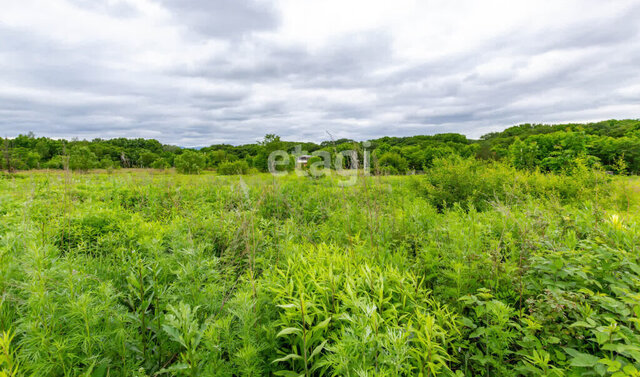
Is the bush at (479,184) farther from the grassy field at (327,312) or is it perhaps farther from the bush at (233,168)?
the bush at (233,168)

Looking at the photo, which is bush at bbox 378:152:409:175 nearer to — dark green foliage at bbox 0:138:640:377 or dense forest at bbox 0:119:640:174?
dense forest at bbox 0:119:640:174

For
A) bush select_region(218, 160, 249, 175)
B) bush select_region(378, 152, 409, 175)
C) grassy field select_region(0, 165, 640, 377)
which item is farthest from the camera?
bush select_region(218, 160, 249, 175)

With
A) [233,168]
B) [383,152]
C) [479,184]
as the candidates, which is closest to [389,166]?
[479,184]

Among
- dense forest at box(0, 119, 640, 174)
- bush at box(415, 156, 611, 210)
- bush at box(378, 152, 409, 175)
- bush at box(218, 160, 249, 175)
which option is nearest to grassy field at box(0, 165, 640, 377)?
bush at box(378, 152, 409, 175)

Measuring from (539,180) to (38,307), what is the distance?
1487 centimetres

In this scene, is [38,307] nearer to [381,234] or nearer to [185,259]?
[185,259]

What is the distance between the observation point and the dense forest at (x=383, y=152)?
11909mm

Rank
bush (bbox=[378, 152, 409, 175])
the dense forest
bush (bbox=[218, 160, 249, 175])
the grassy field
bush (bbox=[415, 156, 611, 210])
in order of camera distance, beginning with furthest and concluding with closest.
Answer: bush (bbox=[218, 160, 249, 175])
the dense forest
bush (bbox=[415, 156, 611, 210])
bush (bbox=[378, 152, 409, 175])
the grassy field

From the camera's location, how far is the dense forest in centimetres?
1191

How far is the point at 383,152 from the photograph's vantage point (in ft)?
67.8

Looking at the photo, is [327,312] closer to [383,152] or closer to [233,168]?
[383,152]

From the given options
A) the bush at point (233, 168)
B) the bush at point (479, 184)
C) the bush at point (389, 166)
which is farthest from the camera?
the bush at point (233, 168)

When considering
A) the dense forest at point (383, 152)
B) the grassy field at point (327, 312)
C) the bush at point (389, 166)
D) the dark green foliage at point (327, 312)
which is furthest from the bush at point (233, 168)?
the dark green foliage at point (327, 312)

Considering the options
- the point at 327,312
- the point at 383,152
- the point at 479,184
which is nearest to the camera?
the point at 327,312
